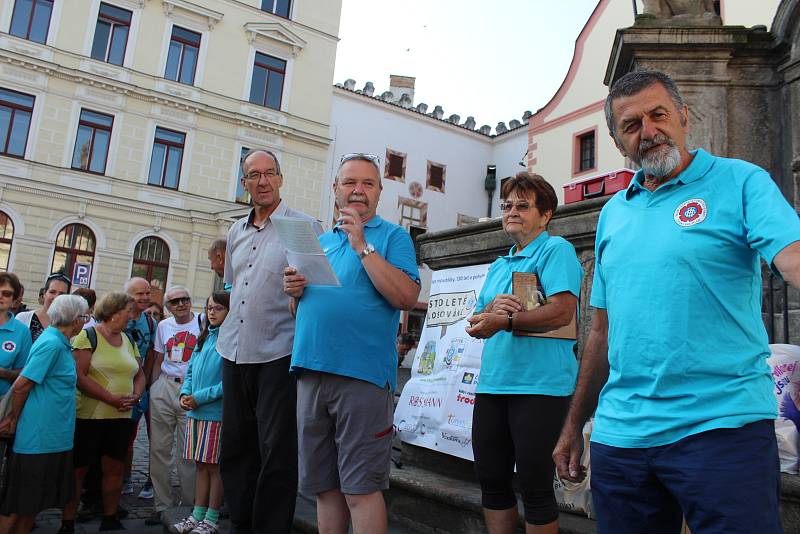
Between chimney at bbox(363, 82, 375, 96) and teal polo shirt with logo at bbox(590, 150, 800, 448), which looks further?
chimney at bbox(363, 82, 375, 96)

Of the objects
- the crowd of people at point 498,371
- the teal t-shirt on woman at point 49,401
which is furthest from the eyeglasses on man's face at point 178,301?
the teal t-shirt on woman at point 49,401

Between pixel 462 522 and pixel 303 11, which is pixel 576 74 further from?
pixel 462 522

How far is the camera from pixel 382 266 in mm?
2689

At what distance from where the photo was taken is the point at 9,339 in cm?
480

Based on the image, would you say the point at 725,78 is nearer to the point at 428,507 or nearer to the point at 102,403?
the point at 428,507

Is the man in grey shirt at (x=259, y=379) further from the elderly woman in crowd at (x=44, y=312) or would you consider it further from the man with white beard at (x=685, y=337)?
the elderly woman in crowd at (x=44, y=312)

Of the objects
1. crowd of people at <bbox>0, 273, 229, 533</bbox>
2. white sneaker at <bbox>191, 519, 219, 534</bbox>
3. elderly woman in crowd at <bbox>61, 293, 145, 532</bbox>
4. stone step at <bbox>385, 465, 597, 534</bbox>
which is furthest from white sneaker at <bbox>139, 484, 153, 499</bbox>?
stone step at <bbox>385, 465, 597, 534</bbox>

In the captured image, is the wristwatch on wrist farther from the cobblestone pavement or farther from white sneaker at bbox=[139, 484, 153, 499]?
white sneaker at bbox=[139, 484, 153, 499]

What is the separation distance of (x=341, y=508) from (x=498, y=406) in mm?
828

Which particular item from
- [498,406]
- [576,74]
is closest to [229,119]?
[576,74]

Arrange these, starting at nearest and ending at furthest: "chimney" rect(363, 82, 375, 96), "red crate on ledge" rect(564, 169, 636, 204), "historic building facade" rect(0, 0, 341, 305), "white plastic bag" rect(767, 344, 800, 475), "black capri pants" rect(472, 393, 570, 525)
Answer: "black capri pants" rect(472, 393, 570, 525), "white plastic bag" rect(767, 344, 800, 475), "red crate on ledge" rect(564, 169, 636, 204), "historic building facade" rect(0, 0, 341, 305), "chimney" rect(363, 82, 375, 96)

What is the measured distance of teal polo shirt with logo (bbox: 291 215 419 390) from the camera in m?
2.71

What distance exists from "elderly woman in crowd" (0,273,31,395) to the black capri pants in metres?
3.73

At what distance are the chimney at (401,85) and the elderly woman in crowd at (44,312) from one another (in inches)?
1177
